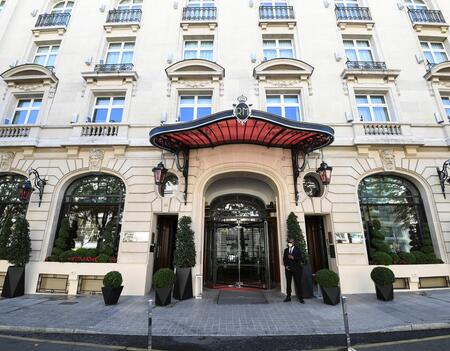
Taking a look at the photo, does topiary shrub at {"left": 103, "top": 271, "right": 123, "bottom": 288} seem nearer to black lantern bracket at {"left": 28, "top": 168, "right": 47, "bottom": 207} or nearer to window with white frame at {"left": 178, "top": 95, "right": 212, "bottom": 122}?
black lantern bracket at {"left": 28, "top": 168, "right": 47, "bottom": 207}

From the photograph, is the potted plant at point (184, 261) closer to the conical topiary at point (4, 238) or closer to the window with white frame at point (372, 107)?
the conical topiary at point (4, 238)

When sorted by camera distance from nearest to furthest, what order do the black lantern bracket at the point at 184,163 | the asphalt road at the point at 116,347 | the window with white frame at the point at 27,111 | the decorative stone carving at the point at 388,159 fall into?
the asphalt road at the point at 116,347, the black lantern bracket at the point at 184,163, the decorative stone carving at the point at 388,159, the window with white frame at the point at 27,111

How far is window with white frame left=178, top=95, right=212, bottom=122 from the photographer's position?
11.5m

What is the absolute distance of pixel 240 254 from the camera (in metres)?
11.4

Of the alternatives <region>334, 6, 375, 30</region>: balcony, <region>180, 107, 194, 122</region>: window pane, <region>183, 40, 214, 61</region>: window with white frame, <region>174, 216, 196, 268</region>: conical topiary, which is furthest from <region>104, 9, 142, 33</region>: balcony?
<region>174, 216, 196, 268</region>: conical topiary

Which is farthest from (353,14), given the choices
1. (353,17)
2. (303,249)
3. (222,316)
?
(222,316)

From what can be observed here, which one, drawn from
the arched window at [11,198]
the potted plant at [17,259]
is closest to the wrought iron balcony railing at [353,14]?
the potted plant at [17,259]

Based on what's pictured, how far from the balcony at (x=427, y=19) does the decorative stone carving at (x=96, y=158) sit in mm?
18106

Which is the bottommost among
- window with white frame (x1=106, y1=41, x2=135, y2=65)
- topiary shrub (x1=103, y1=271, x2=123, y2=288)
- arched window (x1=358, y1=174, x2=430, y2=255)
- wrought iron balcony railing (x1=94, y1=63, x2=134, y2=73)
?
topiary shrub (x1=103, y1=271, x2=123, y2=288)

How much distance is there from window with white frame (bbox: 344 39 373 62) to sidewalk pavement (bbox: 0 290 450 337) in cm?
1149

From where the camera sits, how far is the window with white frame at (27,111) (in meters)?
11.8

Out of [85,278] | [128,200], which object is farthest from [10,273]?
[128,200]

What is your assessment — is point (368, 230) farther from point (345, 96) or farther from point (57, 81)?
point (57, 81)

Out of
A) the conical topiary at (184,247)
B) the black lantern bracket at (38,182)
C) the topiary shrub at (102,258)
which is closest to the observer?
the conical topiary at (184,247)
